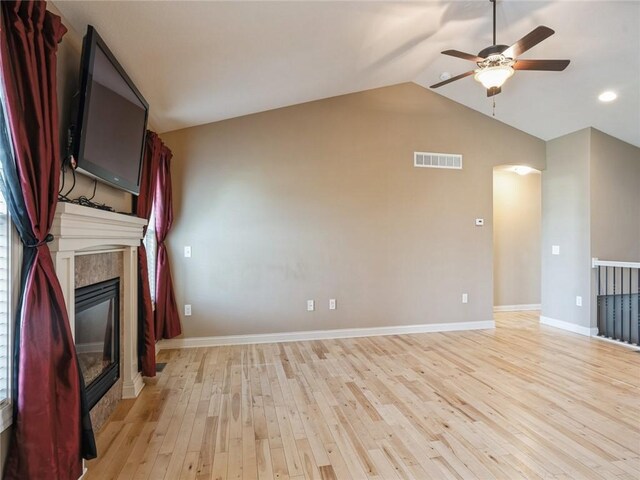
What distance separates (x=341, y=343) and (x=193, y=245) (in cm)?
218

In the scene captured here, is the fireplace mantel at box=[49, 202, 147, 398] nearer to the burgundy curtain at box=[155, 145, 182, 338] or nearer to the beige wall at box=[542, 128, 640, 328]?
the burgundy curtain at box=[155, 145, 182, 338]

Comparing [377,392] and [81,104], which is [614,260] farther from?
[81,104]

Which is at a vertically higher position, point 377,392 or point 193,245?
point 193,245

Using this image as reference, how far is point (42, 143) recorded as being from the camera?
1477 millimetres

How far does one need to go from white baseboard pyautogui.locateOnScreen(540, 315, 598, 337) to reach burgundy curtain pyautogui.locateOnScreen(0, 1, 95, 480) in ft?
18.3

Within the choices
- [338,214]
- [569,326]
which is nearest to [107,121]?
[338,214]

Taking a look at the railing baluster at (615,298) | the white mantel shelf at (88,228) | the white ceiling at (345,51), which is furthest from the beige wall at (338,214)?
the white mantel shelf at (88,228)

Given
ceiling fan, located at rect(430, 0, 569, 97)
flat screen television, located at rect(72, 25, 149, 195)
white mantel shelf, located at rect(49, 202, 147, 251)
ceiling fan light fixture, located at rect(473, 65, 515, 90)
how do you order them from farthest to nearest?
ceiling fan light fixture, located at rect(473, 65, 515, 90), ceiling fan, located at rect(430, 0, 569, 97), flat screen television, located at rect(72, 25, 149, 195), white mantel shelf, located at rect(49, 202, 147, 251)

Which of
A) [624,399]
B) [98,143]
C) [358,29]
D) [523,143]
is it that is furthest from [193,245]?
[523,143]

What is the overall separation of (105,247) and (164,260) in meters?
1.44

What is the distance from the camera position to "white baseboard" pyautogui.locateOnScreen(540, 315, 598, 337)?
452cm

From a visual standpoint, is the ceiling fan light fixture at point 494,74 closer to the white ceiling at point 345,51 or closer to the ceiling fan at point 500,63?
the ceiling fan at point 500,63

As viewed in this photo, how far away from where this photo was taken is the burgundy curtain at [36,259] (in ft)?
4.56

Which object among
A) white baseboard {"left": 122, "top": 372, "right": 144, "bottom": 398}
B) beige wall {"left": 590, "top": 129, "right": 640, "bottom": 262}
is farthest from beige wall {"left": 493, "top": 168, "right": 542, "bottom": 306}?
white baseboard {"left": 122, "top": 372, "right": 144, "bottom": 398}
